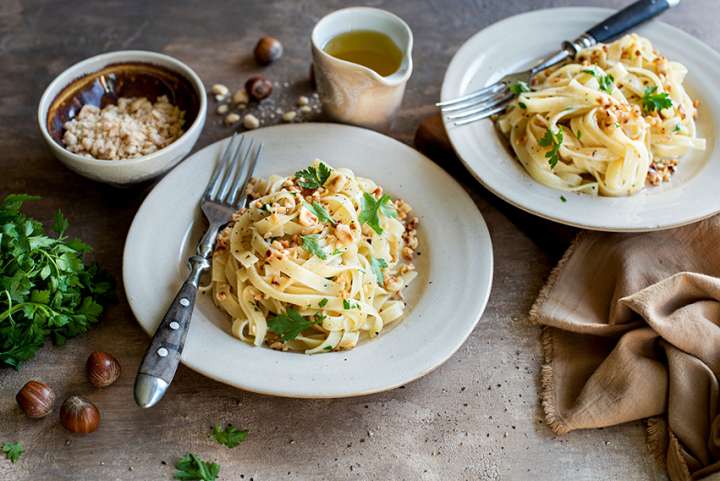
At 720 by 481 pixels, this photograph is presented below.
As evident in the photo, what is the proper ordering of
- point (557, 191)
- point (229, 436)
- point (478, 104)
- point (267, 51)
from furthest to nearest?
point (267, 51) < point (478, 104) < point (557, 191) < point (229, 436)

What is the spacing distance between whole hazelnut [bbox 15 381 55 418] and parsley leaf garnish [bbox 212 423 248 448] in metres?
0.56

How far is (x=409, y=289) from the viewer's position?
2551 millimetres

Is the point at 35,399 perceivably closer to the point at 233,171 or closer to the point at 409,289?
the point at 233,171

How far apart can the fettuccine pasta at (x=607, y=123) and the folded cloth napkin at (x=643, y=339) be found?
254 mm

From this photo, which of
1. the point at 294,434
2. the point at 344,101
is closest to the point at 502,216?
the point at 344,101

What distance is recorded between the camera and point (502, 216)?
2943mm

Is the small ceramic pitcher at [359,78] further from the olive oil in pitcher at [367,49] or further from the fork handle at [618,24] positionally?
the fork handle at [618,24]

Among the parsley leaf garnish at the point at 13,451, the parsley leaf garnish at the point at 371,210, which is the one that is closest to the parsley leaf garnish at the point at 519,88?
the parsley leaf garnish at the point at 371,210

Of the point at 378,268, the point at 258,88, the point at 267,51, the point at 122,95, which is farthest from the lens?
the point at 267,51

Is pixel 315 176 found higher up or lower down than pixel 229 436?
higher up

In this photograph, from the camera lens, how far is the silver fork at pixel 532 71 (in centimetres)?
289

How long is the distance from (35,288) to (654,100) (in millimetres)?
2429

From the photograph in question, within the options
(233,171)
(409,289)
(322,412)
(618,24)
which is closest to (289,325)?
(322,412)

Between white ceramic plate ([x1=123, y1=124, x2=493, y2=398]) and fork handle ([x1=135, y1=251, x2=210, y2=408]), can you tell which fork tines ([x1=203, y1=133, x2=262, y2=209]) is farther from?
fork handle ([x1=135, y1=251, x2=210, y2=408])
